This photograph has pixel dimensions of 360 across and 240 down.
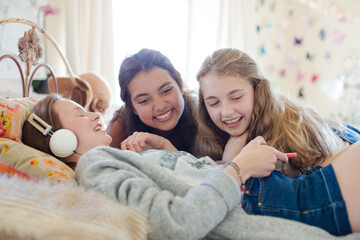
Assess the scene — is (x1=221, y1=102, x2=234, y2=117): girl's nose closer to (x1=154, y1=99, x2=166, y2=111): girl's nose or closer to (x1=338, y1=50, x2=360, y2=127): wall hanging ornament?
(x1=154, y1=99, x2=166, y2=111): girl's nose

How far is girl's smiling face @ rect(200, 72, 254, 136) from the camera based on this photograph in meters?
1.24

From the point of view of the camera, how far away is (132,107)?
1.62 metres

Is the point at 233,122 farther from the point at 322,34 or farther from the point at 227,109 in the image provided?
the point at 322,34

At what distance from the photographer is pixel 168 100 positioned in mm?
1512

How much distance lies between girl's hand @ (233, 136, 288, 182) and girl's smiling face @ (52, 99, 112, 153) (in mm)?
573

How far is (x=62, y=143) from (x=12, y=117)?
223mm

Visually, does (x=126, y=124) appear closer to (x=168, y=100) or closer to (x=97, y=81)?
(x=168, y=100)

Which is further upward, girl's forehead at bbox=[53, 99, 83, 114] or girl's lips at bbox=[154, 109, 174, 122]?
girl's forehead at bbox=[53, 99, 83, 114]

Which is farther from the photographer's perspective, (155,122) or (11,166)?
(155,122)

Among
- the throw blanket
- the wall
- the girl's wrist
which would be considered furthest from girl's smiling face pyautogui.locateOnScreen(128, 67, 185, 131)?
the wall

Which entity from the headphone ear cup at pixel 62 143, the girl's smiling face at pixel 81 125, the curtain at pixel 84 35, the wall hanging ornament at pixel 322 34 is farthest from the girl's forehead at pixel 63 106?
the wall hanging ornament at pixel 322 34

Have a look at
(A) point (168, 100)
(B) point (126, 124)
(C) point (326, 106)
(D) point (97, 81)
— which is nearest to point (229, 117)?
(A) point (168, 100)

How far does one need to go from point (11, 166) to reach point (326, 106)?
3741 mm

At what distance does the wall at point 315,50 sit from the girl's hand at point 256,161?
2985 millimetres
